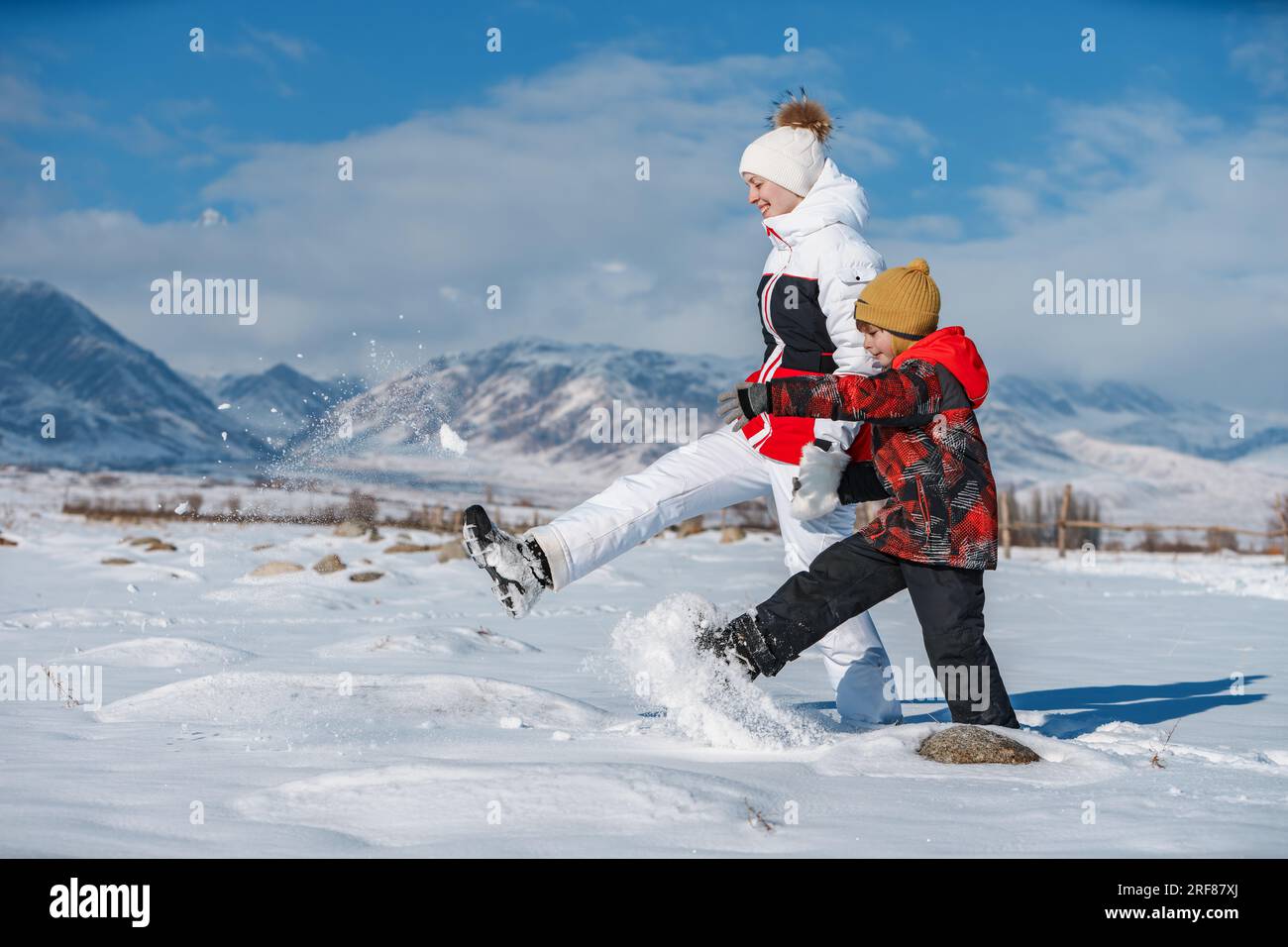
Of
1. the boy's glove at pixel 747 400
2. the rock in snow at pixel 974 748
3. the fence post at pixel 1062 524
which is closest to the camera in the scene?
the rock in snow at pixel 974 748

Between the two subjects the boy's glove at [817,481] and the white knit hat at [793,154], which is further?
the white knit hat at [793,154]

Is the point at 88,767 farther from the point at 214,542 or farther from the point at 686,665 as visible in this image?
the point at 214,542

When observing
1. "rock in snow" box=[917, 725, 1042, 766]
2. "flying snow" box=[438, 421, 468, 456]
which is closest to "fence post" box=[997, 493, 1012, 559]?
"flying snow" box=[438, 421, 468, 456]

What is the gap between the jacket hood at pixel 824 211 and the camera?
321 centimetres

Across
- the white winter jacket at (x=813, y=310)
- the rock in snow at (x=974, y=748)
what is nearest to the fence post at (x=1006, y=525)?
the white winter jacket at (x=813, y=310)

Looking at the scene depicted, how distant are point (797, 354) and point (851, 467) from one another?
339 millimetres

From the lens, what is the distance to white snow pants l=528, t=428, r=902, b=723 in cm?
Answer: 302

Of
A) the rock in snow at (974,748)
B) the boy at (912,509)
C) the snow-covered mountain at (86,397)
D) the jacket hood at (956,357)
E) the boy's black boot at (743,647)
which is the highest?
the snow-covered mountain at (86,397)

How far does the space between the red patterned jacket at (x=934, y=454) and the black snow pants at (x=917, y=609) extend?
0.06 metres

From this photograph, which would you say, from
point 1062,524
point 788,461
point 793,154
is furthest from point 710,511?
point 1062,524

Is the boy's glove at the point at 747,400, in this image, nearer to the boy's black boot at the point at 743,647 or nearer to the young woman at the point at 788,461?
the young woman at the point at 788,461

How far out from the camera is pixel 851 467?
10.2 ft

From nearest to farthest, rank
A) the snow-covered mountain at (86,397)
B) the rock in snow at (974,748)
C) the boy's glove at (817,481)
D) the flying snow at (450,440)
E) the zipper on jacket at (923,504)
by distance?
the rock in snow at (974,748), the zipper on jacket at (923,504), the boy's glove at (817,481), the flying snow at (450,440), the snow-covered mountain at (86,397)
